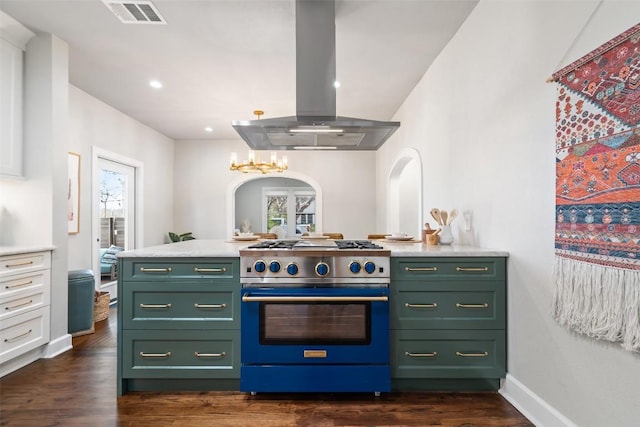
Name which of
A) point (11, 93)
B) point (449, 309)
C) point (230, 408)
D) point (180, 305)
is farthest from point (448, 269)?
point (11, 93)

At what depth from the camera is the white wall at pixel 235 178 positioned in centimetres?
670

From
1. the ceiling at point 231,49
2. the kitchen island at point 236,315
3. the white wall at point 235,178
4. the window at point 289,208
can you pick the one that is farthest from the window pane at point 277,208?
the kitchen island at point 236,315

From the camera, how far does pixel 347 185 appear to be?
6.76 metres

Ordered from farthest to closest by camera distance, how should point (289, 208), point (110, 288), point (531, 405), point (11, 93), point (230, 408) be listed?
point (289, 208), point (110, 288), point (11, 93), point (230, 408), point (531, 405)

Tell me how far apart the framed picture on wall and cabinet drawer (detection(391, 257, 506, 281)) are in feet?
12.3

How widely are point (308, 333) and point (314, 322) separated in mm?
78

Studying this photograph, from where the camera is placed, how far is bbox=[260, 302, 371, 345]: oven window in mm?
2109

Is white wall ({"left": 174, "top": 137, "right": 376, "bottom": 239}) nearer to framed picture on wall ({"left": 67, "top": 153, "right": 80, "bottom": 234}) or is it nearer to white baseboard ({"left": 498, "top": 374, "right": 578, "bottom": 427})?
framed picture on wall ({"left": 67, "top": 153, "right": 80, "bottom": 234})

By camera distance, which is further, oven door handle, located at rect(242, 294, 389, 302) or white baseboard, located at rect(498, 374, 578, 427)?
oven door handle, located at rect(242, 294, 389, 302)

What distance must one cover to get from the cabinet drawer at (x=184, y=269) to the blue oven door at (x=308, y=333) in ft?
0.60

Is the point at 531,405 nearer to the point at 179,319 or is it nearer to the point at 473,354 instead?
the point at 473,354

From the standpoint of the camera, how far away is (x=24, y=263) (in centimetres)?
264

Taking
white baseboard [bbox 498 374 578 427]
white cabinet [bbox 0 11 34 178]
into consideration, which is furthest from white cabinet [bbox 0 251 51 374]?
white baseboard [bbox 498 374 578 427]

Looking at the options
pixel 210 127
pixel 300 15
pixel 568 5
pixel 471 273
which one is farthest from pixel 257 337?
pixel 210 127
